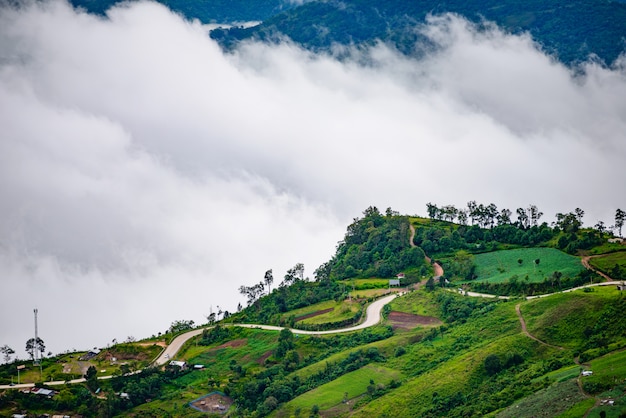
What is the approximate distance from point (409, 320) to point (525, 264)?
76.0 ft

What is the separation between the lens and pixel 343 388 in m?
111

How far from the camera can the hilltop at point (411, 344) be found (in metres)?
96.4

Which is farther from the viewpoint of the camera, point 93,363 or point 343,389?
point 93,363

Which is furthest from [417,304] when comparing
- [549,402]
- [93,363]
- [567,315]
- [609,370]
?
[549,402]

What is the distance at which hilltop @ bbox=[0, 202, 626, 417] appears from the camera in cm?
9644

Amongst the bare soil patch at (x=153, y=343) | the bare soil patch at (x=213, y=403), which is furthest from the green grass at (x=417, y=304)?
the bare soil patch at (x=153, y=343)

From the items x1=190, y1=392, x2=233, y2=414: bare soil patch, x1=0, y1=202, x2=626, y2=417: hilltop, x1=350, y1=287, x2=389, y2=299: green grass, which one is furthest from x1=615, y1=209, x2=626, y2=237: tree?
x1=190, y1=392, x2=233, y2=414: bare soil patch

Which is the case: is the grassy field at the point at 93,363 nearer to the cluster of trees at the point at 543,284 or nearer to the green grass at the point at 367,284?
the green grass at the point at 367,284

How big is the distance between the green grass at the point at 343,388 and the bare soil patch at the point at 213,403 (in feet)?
33.9

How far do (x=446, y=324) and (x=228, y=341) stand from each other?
3677 cm

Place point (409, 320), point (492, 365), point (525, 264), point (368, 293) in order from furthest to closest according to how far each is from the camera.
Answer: point (368, 293)
point (525, 264)
point (409, 320)
point (492, 365)

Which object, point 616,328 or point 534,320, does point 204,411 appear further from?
point 616,328

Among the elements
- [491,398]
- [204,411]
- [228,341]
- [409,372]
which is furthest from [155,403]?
[491,398]

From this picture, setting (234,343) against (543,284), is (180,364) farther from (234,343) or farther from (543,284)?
(543,284)
